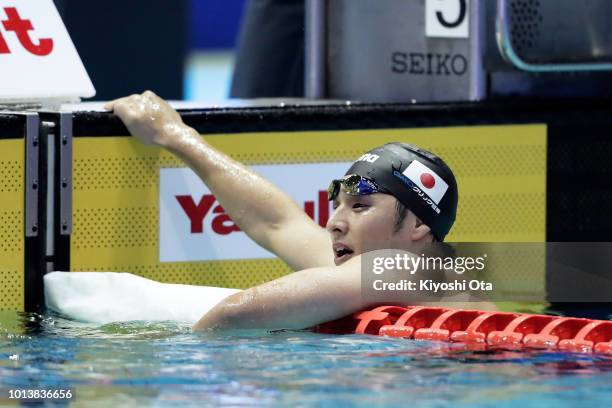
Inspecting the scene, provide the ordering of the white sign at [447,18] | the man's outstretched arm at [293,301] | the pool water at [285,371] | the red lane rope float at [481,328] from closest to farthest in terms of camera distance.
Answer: the pool water at [285,371] < the red lane rope float at [481,328] < the man's outstretched arm at [293,301] < the white sign at [447,18]

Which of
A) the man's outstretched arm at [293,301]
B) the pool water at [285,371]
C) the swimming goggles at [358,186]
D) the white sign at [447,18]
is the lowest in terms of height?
the pool water at [285,371]

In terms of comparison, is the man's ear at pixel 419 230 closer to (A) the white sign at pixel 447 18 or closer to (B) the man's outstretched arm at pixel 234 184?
(B) the man's outstretched arm at pixel 234 184

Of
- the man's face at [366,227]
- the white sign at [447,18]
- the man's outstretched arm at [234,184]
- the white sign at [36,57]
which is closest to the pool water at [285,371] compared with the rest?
the man's face at [366,227]

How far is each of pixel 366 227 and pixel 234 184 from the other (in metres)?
0.73

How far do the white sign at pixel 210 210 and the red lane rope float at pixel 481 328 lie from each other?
99 centimetres

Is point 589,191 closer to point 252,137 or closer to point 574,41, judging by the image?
point 574,41

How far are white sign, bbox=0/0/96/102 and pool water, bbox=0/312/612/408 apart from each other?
96cm

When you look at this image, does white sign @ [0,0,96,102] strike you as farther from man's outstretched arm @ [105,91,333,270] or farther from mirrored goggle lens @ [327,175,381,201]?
mirrored goggle lens @ [327,175,381,201]

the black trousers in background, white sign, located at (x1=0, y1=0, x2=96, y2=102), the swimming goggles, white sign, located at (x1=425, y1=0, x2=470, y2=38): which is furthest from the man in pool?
the black trousers in background

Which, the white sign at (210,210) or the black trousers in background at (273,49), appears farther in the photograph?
the black trousers in background at (273,49)

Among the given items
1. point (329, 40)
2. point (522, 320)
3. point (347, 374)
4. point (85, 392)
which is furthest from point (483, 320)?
point (329, 40)

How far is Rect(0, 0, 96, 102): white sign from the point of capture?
4941mm

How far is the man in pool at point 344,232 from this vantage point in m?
4.25

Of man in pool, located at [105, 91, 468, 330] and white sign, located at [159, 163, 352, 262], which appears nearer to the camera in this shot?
man in pool, located at [105, 91, 468, 330]
